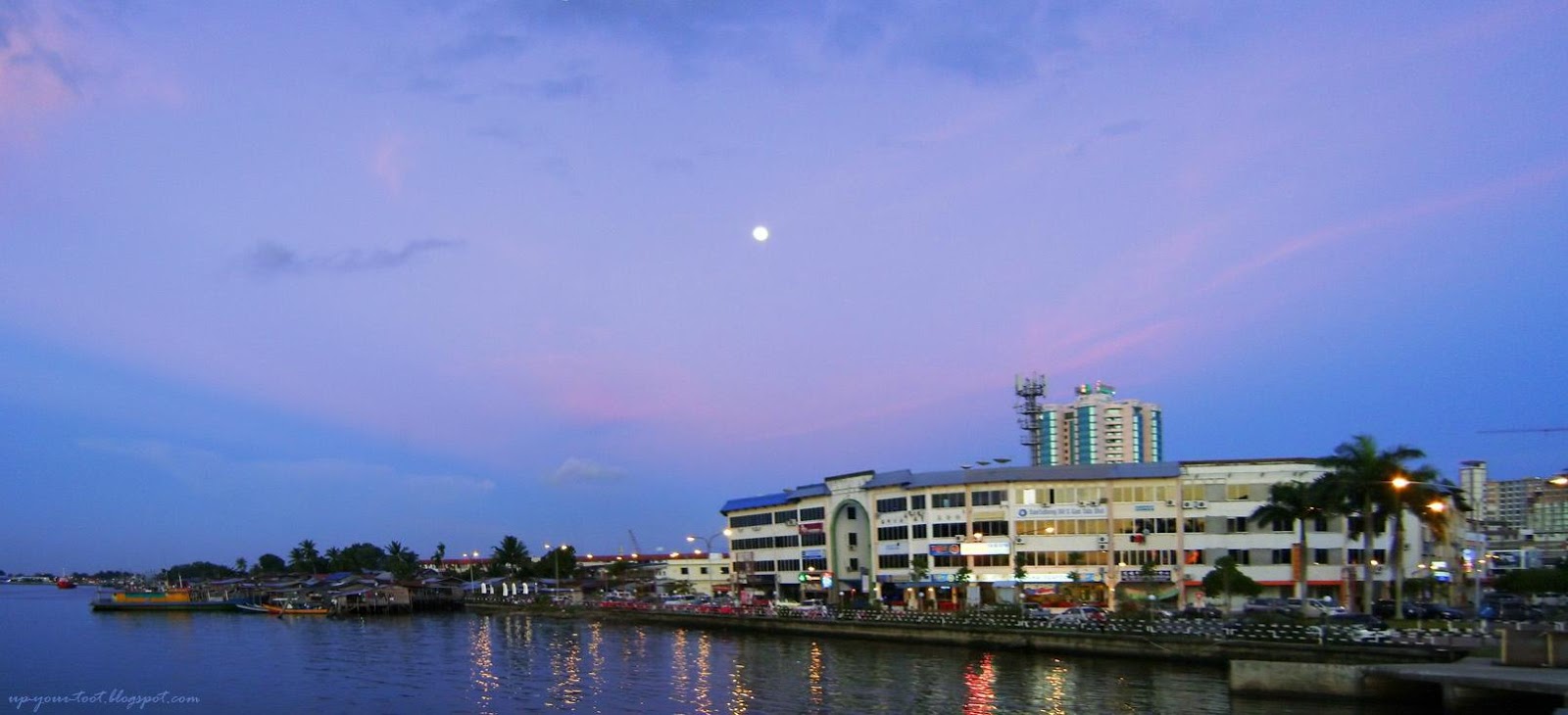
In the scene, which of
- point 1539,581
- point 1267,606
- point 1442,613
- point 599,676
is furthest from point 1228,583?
point 599,676

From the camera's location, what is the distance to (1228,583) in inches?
3000

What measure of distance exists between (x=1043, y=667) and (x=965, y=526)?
114ft

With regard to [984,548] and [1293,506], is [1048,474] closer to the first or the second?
[984,548]

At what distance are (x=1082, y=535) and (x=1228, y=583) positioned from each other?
19.2 metres

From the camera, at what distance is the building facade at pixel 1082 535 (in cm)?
A: 8881

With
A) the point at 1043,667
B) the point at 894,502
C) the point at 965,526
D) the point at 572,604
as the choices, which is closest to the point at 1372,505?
the point at 1043,667

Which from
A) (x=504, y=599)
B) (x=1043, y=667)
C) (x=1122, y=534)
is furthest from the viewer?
(x=504, y=599)

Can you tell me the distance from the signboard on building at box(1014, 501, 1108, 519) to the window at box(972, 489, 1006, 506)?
1822 millimetres

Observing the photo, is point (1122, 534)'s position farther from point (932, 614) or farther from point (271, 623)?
point (271, 623)

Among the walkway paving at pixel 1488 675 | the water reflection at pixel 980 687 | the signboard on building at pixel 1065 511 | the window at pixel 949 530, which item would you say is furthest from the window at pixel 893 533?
the walkway paving at pixel 1488 675

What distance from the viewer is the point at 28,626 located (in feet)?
436

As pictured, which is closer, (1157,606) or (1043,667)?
(1043,667)

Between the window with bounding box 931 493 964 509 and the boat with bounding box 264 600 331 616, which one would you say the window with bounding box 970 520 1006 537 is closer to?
the window with bounding box 931 493 964 509

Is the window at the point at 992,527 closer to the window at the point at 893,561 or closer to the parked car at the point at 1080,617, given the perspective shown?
the window at the point at 893,561
